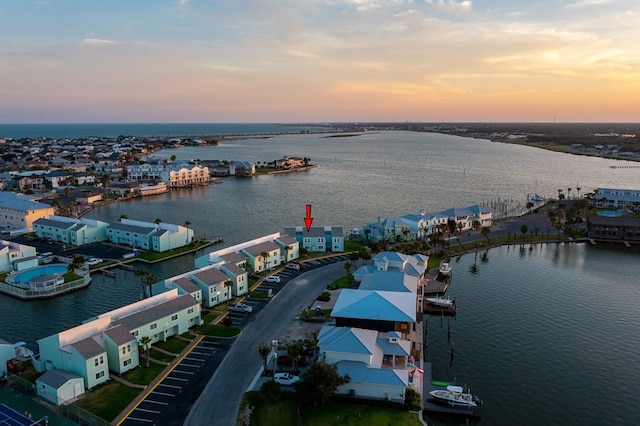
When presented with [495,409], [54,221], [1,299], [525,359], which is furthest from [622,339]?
[54,221]

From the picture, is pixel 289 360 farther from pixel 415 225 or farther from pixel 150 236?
pixel 415 225

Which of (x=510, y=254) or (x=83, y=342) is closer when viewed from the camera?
(x=83, y=342)

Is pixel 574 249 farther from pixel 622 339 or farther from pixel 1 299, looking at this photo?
pixel 1 299

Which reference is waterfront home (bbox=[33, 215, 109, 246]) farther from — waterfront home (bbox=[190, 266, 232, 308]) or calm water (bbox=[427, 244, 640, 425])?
calm water (bbox=[427, 244, 640, 425])

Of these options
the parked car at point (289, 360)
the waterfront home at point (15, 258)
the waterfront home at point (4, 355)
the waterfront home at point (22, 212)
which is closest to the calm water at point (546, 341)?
the parked car at point (289, 360)

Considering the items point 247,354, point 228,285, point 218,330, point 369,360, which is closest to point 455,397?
point 369,360

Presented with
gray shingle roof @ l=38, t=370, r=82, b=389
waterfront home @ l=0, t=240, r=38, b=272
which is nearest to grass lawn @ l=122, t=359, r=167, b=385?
gray shingle roof @ l=38, t=370, r=82, b=389
